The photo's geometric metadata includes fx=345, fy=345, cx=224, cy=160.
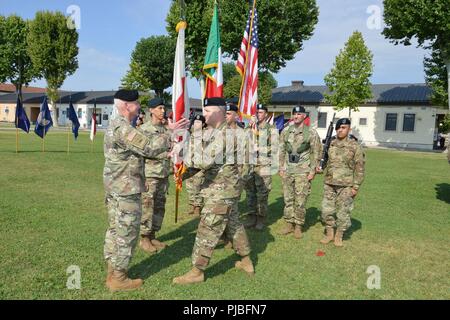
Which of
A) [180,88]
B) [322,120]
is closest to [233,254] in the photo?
[180,88]

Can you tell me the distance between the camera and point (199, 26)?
93.1 ft

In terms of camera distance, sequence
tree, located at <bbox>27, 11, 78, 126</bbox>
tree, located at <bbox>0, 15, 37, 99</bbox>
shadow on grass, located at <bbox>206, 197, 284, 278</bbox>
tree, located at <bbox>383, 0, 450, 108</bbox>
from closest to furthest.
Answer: shadow on grass, located at <bbox>206, 197, 284, 278</bbox>
tree, located at <bbox>383, 0, 450, 108</bbox>
tree, located at <bbox>27, 11, 78, 126</bbox>
tree, located at <bbox>0, 15, 37, 99</bbox>

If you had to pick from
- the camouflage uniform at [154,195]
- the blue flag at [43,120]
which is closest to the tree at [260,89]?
the blue flag at [43,120]

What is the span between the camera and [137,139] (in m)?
3.81

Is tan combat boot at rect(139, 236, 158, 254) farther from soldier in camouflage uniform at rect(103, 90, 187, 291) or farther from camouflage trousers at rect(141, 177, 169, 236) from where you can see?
soldier in camouflage uniform at rect(103, 90, 187, 291)

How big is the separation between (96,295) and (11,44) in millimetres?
54744

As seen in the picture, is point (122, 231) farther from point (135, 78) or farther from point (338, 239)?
point (135, 78)

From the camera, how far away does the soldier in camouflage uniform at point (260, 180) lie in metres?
6.81

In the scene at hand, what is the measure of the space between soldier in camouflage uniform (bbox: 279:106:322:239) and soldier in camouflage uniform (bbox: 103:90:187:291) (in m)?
3.09

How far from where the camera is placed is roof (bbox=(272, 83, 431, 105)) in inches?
1449

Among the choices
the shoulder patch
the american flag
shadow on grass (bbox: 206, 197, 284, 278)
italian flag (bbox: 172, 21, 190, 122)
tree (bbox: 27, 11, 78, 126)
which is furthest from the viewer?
tree (bbox: 27, 11, 78, 126)

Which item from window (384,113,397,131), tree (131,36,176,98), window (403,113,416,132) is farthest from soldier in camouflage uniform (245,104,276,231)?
tree (131,36,176,98)
